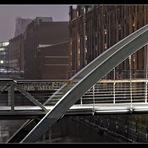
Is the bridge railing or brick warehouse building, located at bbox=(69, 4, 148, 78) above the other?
brick warehouse building, located at bbox=(69, 4, 148, 78)

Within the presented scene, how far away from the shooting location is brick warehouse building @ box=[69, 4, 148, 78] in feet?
66.6

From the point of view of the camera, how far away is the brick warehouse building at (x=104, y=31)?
20.3 metres

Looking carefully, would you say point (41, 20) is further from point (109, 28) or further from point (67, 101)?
point (67, 101)

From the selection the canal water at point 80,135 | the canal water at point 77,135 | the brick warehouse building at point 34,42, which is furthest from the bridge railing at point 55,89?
the brick warehouse building at point 34,42

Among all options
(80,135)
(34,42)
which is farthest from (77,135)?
(34,42)

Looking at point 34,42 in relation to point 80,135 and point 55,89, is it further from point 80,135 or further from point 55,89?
point 55,89

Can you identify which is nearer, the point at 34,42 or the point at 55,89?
the point at 55,89

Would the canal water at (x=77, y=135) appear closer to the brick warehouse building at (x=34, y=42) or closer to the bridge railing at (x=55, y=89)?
the brick warehouse building at (x=34, y=42)

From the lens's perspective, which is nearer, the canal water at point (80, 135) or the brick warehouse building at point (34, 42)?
the canal water at point (80, 135)

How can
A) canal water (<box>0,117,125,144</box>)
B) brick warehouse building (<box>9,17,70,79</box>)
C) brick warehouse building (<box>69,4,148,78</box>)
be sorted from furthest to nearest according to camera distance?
brick warehouse building (<box>9,17,70,79</box>) < canal water (<box>0,117,125,144</box>) < brick warehouse building (<box>69,4,148,78</box>)

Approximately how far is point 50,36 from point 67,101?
2654 cm

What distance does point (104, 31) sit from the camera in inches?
1112

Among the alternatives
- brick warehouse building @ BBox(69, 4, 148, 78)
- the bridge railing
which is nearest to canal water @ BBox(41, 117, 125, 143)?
brick warehouse building @ BBox(69, 4, 148, 78)

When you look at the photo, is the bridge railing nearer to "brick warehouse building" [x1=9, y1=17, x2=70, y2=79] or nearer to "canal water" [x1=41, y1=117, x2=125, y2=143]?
"canal water" [x1=41, y1=117, x2=125, y2=143]
